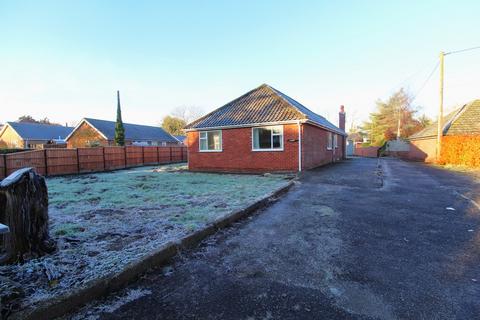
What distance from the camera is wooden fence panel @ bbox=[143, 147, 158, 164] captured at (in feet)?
76.4

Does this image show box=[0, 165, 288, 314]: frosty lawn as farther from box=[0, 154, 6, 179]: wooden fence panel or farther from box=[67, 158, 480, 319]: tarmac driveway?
box=[0, 154, 6, 179]: wooden fence panel

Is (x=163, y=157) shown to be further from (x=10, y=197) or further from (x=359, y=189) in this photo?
(x=10, y=197)

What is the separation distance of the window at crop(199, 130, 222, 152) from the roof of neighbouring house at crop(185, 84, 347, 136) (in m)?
0.52

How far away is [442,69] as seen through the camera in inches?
702

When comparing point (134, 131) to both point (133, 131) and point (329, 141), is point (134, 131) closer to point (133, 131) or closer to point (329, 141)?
point (133, 131)

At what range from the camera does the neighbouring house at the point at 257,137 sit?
1298 cm

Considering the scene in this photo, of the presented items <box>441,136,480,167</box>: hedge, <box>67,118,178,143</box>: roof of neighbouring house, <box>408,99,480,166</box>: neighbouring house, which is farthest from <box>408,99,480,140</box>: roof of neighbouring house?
<box>67,118,178,143</box>: roof of neighbouring house

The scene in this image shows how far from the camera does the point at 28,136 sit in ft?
138

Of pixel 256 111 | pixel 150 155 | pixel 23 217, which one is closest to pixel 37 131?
pixel 150 155

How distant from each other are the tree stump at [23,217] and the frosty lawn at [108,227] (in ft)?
0.68

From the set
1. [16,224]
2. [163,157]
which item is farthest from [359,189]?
[163,157]

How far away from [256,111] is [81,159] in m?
12.4

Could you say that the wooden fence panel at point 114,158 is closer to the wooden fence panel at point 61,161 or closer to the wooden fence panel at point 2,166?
the wooden fence panel at point 61,161

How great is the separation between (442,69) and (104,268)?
77.0ft
